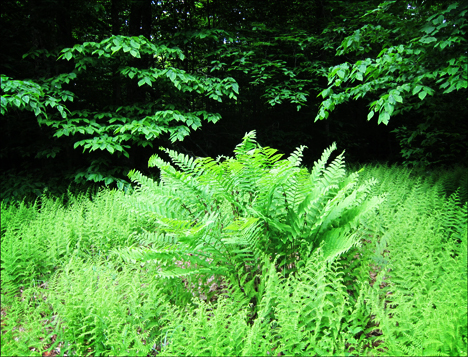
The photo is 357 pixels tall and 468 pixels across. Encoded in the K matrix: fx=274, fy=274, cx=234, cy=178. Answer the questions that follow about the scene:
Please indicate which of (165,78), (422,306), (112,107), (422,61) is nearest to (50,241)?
(112,107)

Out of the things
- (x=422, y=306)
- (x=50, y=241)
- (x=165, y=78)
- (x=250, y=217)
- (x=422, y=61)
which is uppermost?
(x=422, y=61)

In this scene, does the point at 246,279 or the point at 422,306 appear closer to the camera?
the point at 422,306

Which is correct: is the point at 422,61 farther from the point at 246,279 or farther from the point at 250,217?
the point at 246,279

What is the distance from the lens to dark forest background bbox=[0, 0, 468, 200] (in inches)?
143

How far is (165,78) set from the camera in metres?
5.30

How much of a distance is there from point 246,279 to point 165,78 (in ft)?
13.8

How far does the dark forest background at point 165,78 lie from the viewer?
3.64 meters

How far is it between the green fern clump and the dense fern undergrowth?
0.02 metres

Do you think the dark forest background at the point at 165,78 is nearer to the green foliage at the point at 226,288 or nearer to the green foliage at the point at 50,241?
the green foliage at the point at 50,241

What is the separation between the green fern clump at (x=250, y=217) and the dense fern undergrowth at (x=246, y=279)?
0.05 ft

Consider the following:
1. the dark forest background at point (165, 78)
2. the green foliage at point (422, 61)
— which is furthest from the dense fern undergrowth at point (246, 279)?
the dark forest background at point (165, 78)

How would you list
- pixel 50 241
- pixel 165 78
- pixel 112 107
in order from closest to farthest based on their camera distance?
pixel 50 241
pixel 165 78
pixel 112 107

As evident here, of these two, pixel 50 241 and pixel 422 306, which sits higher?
pixel 422 306

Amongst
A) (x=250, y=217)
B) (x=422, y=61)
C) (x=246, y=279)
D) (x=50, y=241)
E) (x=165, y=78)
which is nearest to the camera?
(x=250, y=217)
